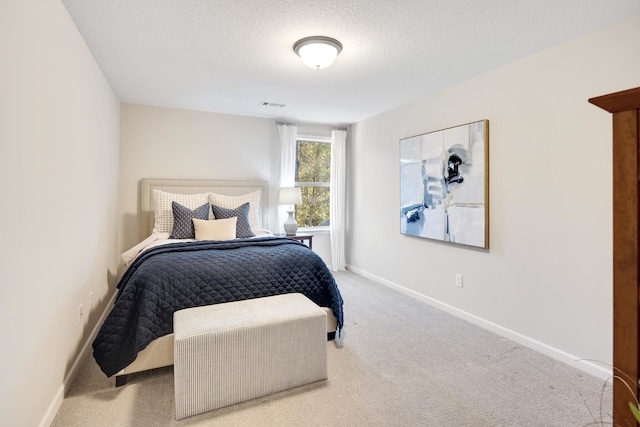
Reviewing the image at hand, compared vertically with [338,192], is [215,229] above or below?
below

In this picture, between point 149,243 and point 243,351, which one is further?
point 149,243

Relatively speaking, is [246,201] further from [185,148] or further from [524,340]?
[524,340]

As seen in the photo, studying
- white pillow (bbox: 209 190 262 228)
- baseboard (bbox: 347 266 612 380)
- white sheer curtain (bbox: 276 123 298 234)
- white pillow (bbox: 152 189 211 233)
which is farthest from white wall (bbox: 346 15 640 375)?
white pillow (bbox: 152 189 211 233)

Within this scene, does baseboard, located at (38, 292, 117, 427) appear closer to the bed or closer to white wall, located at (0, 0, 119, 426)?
white wall, located at (0, 0, 119, 426)

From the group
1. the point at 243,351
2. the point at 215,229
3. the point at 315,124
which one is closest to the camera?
the point at 243,351

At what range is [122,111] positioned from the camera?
3945 millimetres

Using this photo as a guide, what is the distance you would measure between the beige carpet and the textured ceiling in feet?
7.44

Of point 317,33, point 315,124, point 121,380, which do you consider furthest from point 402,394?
point 315,124

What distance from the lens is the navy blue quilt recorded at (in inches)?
79.5

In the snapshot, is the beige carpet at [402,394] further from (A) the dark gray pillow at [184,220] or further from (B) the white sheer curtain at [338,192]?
(B) the white sheer curtain at [338,192]

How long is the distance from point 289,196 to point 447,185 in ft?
6.70

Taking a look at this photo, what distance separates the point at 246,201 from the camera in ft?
13.6

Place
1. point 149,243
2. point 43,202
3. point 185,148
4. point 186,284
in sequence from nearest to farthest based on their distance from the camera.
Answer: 1. point 43,202
2. point 186,284
3. point 149,243
4. point 185,148

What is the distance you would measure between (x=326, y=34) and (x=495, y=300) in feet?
8.35
